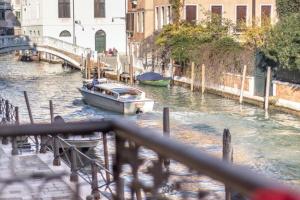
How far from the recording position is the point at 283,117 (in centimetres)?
1388

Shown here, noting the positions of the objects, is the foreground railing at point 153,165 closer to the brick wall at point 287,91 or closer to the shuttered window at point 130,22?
the brick wall at point 287,91

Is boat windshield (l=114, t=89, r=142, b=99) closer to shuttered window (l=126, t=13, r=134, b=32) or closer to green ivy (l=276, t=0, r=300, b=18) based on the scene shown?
green ivy (l=276, t=0, r=300, b=18)

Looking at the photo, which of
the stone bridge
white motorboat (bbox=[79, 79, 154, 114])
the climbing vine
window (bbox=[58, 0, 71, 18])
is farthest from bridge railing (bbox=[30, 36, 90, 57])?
white motorboat (bbox=[79, 79, 154, 114])

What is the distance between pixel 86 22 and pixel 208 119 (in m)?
18.4

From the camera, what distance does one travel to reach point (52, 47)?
27891 mm

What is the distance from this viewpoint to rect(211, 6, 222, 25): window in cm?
2044

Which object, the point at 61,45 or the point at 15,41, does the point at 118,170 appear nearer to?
the point at 61,45

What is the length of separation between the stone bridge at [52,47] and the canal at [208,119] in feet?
11.5

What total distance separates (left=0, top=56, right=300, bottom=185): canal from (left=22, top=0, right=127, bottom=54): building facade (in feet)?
25.8

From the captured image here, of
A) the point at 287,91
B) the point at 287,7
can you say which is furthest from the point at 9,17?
the point at 287,91

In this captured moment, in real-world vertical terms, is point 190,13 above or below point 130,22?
above

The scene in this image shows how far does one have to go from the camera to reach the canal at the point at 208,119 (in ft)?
32.9

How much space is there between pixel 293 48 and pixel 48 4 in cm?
1866

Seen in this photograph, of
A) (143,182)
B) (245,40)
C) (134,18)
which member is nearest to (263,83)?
(245,40)
